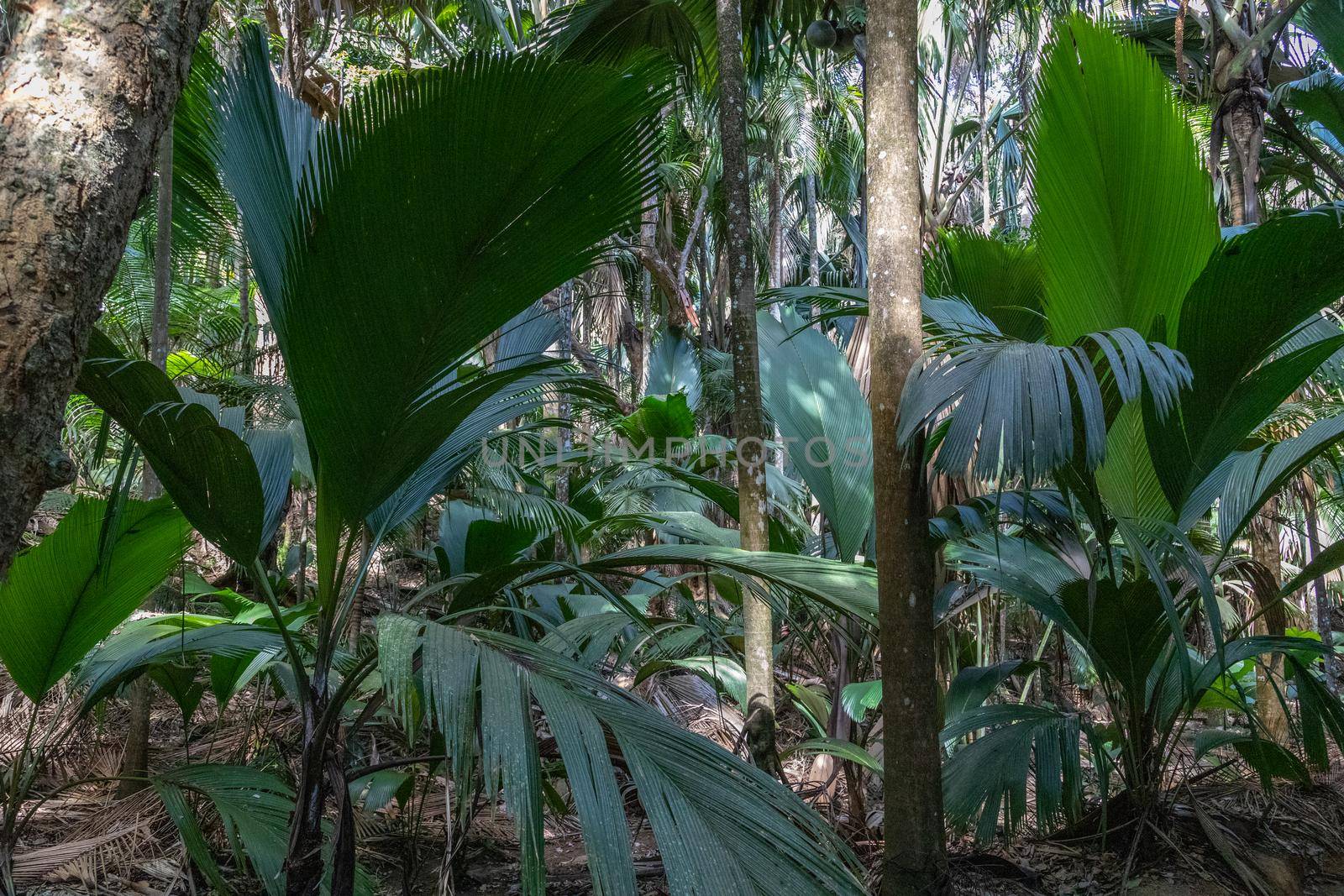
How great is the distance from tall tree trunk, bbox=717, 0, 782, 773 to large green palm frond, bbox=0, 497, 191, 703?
180cm

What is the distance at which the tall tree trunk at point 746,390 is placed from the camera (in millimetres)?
2727

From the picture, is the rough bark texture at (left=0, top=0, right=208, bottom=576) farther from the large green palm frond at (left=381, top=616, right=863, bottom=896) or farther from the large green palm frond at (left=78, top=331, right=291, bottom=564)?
the large green palm frond at (left=381, top=616, right=863, bottom=896)

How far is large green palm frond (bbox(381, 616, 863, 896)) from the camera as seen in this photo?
1.32 meters

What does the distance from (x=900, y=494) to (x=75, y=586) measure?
2.39m

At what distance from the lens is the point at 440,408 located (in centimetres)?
190

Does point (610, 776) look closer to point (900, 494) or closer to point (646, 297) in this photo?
point (900, 494)

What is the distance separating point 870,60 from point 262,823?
2.59m

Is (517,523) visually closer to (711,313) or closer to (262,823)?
(262,823)

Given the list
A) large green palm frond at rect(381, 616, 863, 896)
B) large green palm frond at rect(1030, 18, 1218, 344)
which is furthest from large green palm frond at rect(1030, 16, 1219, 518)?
large green palm frond at rect(381, 616, 863, 896)

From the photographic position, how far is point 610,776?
4.61 feet

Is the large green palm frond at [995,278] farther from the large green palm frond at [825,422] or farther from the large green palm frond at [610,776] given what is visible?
the large green palm frond at [610,776]

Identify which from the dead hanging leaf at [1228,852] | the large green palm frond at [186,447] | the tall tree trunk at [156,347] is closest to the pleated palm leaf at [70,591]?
the tall tree trunk at [156,347]

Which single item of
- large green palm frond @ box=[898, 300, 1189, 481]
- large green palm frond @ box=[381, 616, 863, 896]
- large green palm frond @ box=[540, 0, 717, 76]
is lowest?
large green palm frond @ box=[381, 616, 863, 896]

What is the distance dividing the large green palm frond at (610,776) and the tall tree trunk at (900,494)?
1.82 ft
